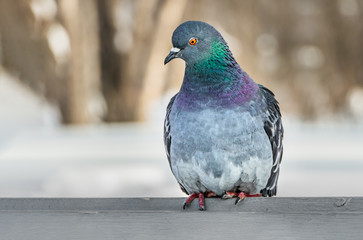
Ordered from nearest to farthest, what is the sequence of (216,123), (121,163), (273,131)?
1. (216,123)
2. (273,131)
3. (121,163)

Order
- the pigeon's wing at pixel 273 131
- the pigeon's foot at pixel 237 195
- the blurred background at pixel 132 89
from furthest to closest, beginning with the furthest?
the blurred background at pixel 132 89 → the pigeon's wing at pixel 273 131 → the pigeon's foot at pixel 237 195

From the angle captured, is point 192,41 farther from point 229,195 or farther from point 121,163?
point 121,163

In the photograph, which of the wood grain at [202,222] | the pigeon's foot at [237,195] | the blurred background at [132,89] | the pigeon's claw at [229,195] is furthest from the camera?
the blurred background at [132,89]

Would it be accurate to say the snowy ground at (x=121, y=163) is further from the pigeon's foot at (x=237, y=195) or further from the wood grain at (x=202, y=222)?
the wood grain at (x=202, y=222)

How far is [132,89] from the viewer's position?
7242 mm

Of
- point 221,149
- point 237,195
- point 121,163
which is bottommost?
point 237,195

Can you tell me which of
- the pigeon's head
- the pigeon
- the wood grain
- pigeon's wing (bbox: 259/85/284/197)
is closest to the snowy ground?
pigeon's wing (bbox: 259/85/284/197)

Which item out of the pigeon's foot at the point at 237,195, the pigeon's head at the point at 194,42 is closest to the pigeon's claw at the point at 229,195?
the pigeon's foot at the point at 237,195

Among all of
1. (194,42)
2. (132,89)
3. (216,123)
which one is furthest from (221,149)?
(132,89)

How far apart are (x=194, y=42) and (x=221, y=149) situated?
0.94ft

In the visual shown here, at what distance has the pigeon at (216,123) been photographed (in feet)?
4.95

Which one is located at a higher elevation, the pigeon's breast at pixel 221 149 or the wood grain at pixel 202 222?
the pigeon's breast at pixel 221 149

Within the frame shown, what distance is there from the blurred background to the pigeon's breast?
9.43 ft

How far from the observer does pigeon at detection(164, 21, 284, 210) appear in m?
1.51
